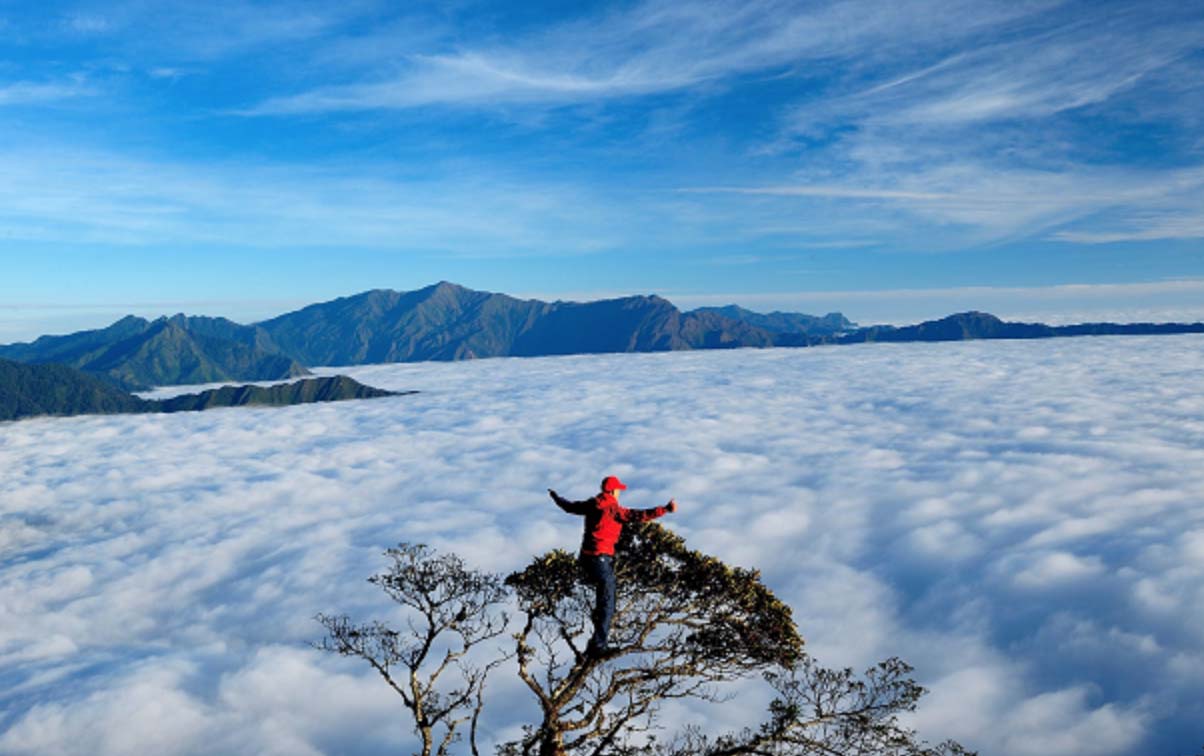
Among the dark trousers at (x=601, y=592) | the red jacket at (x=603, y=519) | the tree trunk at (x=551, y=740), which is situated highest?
the red jacket at (x=603, y=519)

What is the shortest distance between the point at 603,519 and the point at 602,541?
497mm

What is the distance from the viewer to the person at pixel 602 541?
15.8 meters

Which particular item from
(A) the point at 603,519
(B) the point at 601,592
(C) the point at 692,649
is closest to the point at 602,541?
(A) the point at 603,519

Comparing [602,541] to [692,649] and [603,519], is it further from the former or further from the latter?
[692,649]

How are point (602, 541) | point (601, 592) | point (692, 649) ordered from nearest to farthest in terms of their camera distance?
point (602, 541)
point (601, 592)
point (692, 649)

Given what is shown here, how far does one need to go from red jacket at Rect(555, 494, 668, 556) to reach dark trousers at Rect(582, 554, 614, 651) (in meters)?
0.20

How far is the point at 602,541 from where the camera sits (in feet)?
51.9

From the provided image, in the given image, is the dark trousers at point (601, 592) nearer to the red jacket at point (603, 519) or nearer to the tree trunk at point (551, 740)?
the red jacket at point (603, 519)

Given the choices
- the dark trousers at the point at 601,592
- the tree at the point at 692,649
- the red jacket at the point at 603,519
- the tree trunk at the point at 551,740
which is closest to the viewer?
the red jacket at the point at 603,519

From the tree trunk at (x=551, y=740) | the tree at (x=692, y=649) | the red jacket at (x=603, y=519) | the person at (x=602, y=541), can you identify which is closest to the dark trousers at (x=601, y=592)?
the person at (x=602, y=541)

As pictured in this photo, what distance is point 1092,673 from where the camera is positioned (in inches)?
5049

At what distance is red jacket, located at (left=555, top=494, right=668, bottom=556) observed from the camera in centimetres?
1581

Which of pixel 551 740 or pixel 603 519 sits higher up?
pixel 603 519

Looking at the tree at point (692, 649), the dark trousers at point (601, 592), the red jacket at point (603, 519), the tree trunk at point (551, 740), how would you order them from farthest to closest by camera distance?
the tree at point (692, 649)
the tree trunk at point (551, 740)
the dark trousers at point (601, 592)
the red jacket at point (603, 519)
